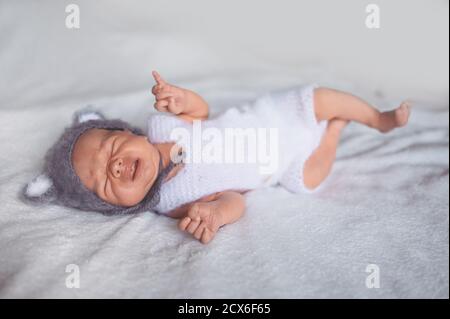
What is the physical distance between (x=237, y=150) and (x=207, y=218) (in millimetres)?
244

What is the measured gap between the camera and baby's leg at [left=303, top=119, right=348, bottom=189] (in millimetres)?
1080

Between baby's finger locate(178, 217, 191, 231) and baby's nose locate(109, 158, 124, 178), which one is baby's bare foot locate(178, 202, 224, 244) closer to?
baby's finger locate(178, 217, 191, 231)

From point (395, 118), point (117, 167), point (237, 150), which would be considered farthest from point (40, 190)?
point (395, 118)

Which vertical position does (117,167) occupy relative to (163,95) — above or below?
below

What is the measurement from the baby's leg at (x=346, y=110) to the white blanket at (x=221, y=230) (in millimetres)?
83

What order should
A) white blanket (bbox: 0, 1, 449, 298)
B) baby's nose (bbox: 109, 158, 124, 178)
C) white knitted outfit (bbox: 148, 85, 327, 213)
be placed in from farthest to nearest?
white knitted outfit (bbox: 148, 85, 327, 213) < baby's nose (bbox: 109, 158, 124, 178) < white blanket (bbox: 0, 1, 449, 298)

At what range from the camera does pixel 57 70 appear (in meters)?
1.28

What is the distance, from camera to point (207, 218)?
2.78 feet

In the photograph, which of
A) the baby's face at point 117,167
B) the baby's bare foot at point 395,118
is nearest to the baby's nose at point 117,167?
the baby's face at point 117,167

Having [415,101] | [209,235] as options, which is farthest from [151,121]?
[415,101]

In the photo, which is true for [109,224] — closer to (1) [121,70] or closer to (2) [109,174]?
(2) [109,174]

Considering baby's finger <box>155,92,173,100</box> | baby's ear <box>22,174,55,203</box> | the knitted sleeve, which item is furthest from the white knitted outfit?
baby's ear <box>22,174,55,203</box>

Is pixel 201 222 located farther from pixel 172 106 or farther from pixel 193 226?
pixel 172 106
